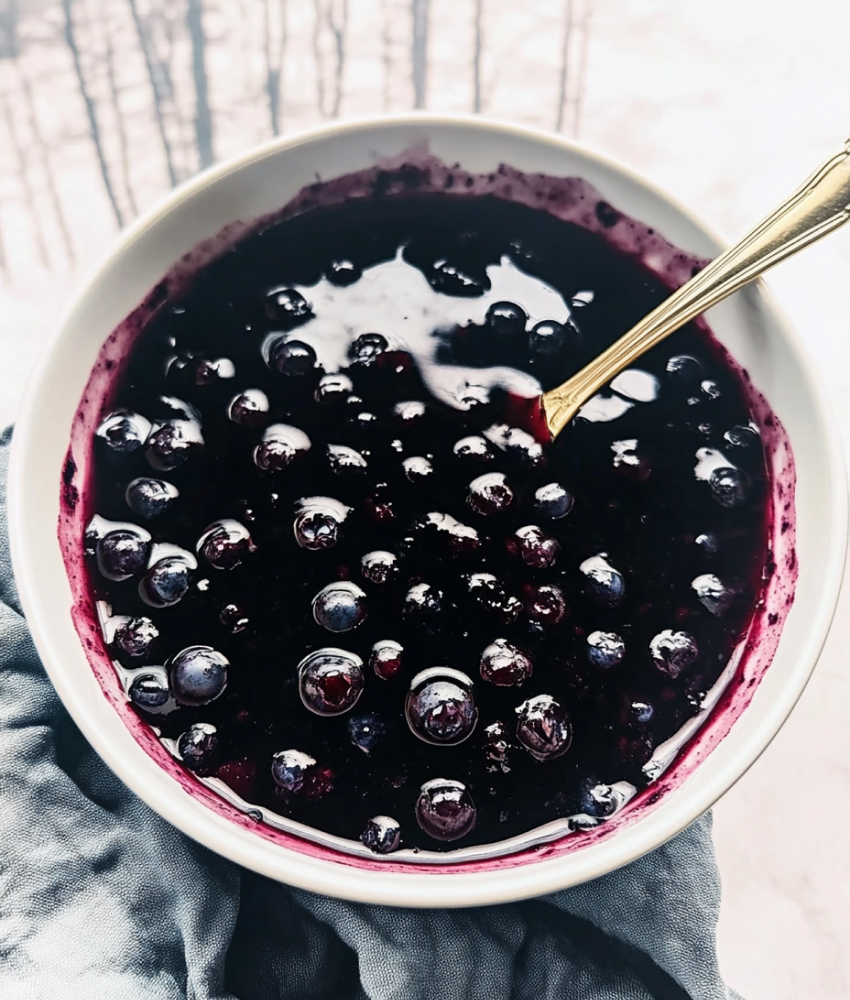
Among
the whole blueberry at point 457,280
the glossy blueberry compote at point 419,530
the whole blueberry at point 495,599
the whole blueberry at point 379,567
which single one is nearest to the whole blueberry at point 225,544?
the glossy blueberry compote at point 419,530

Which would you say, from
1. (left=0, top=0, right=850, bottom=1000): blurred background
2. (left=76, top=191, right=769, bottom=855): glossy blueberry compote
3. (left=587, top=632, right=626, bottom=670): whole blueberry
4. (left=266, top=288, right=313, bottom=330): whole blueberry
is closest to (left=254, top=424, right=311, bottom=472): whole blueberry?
(left=76, top=191, right=769, bottom=855): glossy blueberry compote

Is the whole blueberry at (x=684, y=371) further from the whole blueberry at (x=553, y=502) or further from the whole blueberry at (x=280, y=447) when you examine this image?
the whole blueberry at (x=280, y=447)

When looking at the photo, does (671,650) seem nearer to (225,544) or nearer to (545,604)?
(545,604)

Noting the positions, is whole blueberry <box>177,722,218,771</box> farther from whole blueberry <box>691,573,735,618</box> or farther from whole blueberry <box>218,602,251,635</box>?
whole blueberry <box>691,573,735,618</box>

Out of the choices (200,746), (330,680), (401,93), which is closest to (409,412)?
(330,680)

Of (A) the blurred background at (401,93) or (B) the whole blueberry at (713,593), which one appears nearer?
(B) the whole blueberry at (713,593)

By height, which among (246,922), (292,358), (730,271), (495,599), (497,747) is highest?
(730,271)
